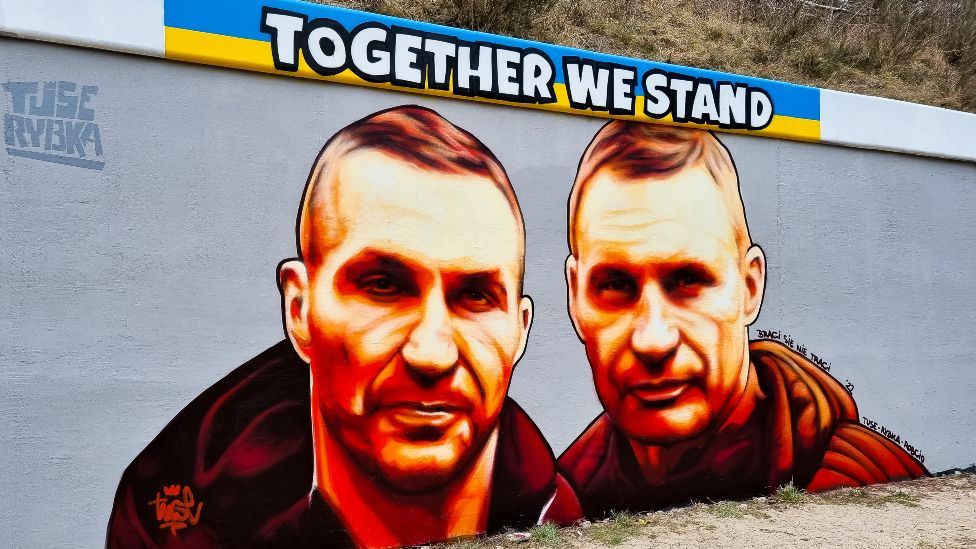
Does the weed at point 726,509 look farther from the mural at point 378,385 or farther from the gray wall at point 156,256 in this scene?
the mural at point 378,385

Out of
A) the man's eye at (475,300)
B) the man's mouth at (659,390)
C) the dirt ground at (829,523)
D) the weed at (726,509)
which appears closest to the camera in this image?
the man's eye at (475,300)

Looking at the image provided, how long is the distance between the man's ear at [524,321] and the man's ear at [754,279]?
6.32 ft

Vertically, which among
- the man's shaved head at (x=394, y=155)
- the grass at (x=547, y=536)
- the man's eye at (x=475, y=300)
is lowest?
the grass at (x=547, y=536)

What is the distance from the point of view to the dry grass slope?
8164 millimetres

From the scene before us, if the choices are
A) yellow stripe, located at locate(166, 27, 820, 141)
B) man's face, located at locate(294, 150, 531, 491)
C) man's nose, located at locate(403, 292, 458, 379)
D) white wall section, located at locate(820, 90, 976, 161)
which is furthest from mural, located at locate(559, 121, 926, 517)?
yellow stripe, located at locate(166, 27, 820, 141)

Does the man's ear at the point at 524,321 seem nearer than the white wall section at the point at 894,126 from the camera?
Yes

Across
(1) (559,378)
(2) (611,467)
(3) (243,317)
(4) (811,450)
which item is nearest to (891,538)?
(4) (811,450)

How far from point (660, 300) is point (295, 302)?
262cm

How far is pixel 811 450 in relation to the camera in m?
6.93

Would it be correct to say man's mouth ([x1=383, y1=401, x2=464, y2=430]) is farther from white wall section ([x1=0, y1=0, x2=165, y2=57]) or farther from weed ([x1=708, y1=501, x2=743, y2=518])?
white wall section ([x1=0, y1=0, x2=165, y2=57])

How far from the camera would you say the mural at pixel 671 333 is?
588 cm

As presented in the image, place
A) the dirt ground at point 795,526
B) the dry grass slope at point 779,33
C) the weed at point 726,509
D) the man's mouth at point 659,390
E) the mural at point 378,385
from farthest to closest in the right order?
the dry grass slope at point 779,33 < the weed at point 726,509 < the man's mouth at point 659,390 < the dirt ground at point 795,526 < the mural at point 378,385

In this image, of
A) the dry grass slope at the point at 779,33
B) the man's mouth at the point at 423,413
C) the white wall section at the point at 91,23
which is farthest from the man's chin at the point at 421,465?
the dry grass slope at the point at 779,33
